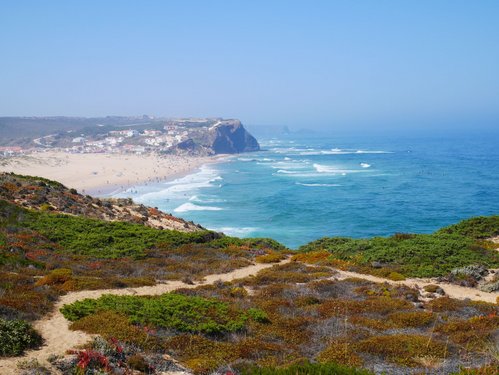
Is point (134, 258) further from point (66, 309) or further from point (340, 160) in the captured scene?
point (340, 160)

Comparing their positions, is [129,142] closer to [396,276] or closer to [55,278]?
[396,276]

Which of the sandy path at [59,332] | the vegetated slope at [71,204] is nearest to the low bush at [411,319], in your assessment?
the sandy path at [59,332]

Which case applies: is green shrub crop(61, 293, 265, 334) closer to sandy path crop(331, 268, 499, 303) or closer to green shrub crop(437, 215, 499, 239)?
sandy path crop(331, 268, 499, 303)

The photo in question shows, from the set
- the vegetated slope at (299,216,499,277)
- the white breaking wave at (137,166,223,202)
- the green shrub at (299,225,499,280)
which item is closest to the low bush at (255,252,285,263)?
the vegetated slope at (299,216,499,277)

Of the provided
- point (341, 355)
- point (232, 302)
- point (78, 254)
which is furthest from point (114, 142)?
point (341, 355)

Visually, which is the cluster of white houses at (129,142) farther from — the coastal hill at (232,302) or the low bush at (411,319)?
the low bush at (411,319)

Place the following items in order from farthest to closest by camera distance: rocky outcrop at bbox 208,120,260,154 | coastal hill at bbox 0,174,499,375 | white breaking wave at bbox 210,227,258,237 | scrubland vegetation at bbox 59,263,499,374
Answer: rocky outcrop at bbox 208,120,260,154 < white breaking wave at bbox 210,227,258,237 < scrubland vegetation at bbox 59,263,499,374 < coastal hill at bbox 0,174,499,375

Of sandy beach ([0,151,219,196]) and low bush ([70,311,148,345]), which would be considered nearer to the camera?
low bush ([70,311,148,345])

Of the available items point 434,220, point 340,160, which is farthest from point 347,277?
point 340,160
